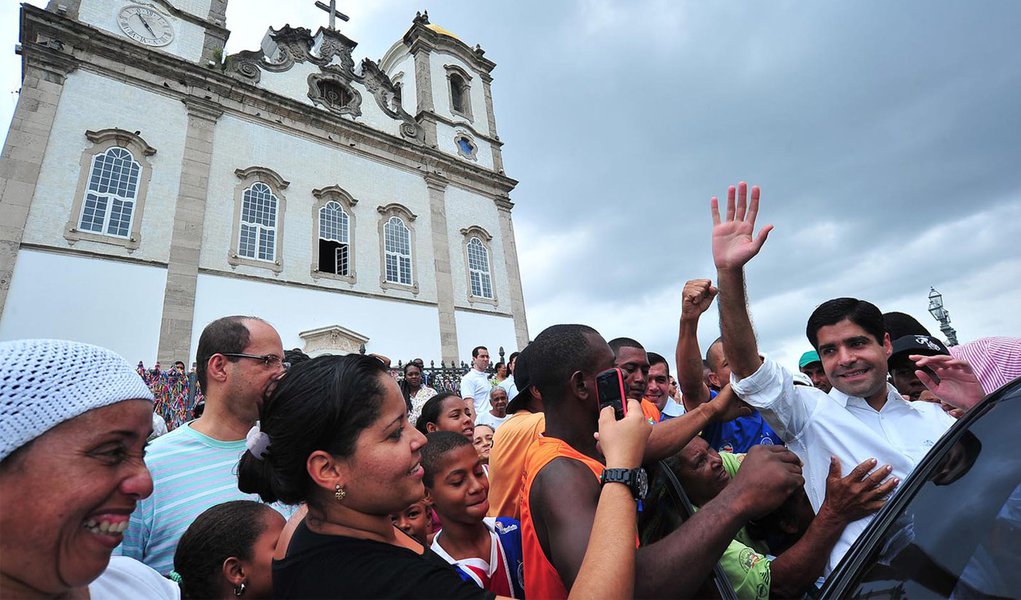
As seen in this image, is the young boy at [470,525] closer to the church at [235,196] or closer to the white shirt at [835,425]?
the white shirt at [835,425]

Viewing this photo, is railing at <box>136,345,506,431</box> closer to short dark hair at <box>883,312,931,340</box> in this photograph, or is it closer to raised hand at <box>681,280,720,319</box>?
raised hand at <box>681,280,720,319</box>

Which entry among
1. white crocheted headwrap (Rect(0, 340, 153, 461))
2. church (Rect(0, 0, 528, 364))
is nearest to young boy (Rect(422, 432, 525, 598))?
white crocheted headwrap (Rect(0, 340, 153, 461))

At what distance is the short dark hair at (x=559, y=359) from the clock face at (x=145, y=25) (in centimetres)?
1632

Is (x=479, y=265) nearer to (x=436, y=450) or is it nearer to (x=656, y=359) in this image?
(x=656, y=359)

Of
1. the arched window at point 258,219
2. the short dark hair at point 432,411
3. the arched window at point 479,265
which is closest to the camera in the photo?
the short dark hair at point 432,411

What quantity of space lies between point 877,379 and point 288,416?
266cm

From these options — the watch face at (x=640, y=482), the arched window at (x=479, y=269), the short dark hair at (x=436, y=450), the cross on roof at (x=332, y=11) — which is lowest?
the watch face at (x=640, y=482)

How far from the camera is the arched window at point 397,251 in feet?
52.0

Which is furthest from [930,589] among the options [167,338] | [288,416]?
[167,338]

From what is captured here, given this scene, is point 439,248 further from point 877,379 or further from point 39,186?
point 877,379

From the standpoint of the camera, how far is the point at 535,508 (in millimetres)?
1604

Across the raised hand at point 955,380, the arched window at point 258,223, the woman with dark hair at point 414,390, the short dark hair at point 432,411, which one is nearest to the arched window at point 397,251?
the arched window at point 258,223

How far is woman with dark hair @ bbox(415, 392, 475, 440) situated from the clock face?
14647mm

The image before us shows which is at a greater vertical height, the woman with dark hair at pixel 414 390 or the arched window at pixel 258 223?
the arched window at pixel 258 223
